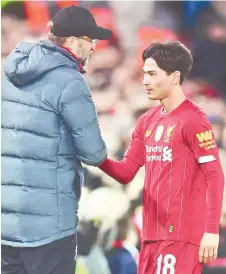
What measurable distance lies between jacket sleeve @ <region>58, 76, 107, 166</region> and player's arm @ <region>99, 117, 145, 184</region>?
30 cm

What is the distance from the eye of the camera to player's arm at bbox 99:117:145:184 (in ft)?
A: 7.98

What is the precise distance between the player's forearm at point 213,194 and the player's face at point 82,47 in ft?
1.98

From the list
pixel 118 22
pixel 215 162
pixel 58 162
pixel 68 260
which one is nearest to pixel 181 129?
pixel 215 162

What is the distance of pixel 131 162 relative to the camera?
246 cm

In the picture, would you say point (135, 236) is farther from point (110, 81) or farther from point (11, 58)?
point (11, 58)

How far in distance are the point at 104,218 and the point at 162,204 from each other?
77 centimetres

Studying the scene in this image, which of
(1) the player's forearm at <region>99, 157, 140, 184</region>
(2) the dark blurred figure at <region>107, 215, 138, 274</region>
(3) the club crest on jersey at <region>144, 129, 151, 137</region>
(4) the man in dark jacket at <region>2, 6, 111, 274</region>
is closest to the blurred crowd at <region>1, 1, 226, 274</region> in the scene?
(2) the dark blurred figure at <region>107, 215, 138, 274</region>

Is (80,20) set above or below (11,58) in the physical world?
above

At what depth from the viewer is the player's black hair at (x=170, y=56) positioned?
2316mm

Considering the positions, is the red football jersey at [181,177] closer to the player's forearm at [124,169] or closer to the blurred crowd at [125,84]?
the player's forearm at [124,169]

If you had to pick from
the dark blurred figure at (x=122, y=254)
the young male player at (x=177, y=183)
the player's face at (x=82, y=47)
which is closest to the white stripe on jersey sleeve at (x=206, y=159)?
the young male player at (x=177, y=183)

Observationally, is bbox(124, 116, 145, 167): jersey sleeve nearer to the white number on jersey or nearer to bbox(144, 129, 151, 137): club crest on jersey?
bbox(144, 129, 151, 137): club crest on jersey

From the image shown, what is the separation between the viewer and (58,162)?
7.00 ft

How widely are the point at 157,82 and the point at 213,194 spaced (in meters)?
0.48
